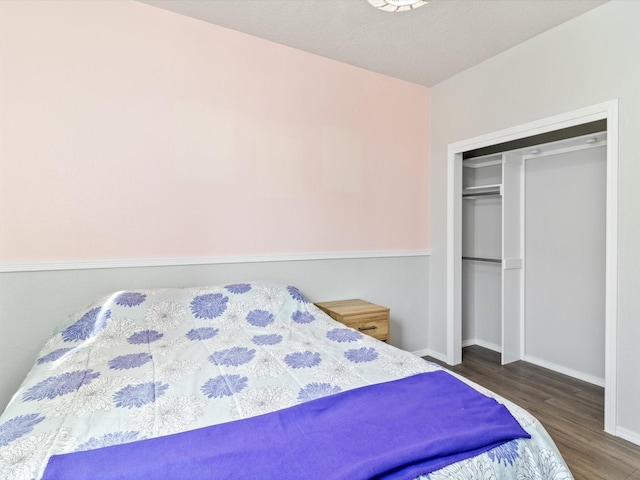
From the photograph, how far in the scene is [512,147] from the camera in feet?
9.72

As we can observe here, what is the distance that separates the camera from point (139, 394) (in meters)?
1.31

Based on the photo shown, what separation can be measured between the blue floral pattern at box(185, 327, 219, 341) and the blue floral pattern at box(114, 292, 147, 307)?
0.36 metres

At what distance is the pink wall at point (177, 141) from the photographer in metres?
2.03

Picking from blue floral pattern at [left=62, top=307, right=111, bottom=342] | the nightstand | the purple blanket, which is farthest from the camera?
the nightstand

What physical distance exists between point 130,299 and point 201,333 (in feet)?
1.56

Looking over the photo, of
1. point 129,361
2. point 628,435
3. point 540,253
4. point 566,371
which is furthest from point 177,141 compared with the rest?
point 566,371

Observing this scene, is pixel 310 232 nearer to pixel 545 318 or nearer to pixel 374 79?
pixel 374 79

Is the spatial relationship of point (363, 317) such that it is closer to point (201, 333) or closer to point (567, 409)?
point (201, 333)

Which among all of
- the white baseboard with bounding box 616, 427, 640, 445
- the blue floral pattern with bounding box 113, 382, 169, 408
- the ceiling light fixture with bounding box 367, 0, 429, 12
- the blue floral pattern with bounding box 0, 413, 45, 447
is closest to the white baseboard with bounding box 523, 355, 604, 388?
A: the white baseboard with bounding box 616, 427, 640, 445

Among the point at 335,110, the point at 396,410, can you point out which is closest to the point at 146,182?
the point at 335,110

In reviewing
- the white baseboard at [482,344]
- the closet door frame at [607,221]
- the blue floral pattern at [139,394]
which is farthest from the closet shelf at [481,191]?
the blue floral pattern at [139,394]

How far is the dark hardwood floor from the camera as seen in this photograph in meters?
1.86

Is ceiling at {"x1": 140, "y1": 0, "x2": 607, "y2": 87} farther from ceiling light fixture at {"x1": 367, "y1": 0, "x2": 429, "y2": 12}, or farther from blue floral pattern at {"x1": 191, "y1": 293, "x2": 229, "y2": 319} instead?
blue floral pattern at {"x1": 191, "y1": 293, "x2": 229, "y2": 319}

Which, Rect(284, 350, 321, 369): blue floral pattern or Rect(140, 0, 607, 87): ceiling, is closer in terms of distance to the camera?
Rect(284, 350, 321, 369): blue floral pattern
